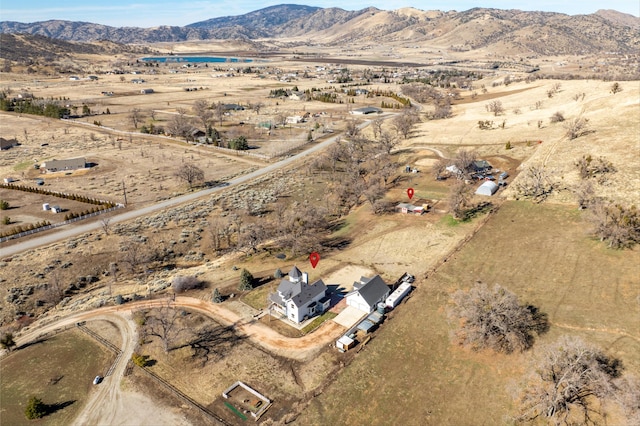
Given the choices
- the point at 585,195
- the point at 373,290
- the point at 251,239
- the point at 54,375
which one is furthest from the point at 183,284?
the point at 585,195

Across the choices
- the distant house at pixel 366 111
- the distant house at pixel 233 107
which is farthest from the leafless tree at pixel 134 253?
the distant house at pixel 366 111

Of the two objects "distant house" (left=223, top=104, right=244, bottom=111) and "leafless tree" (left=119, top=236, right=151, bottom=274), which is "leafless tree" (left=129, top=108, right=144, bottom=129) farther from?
"leafless tree" (left=119, top=236, right=151, bottom=274)

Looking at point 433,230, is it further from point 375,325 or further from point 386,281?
point 375,325

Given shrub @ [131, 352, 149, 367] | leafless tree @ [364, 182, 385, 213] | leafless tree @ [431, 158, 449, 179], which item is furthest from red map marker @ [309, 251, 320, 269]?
leafless tree @ [431, 158, 449, 179]

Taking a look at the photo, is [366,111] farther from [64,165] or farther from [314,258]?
[314,258]

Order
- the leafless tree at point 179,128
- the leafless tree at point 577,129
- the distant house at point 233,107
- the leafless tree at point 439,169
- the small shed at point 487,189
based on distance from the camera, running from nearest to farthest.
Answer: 1. the small shed at point 487,189
2. the leafless tree at point 439,169
3. the leafless tree at point 577,129
4. the leafless tree at point 179,128
5. the distant house at point 233,107

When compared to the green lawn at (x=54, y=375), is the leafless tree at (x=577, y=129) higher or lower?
higher

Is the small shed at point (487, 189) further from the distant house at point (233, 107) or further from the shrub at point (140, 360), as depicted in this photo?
the distant house at point (233, 107)
